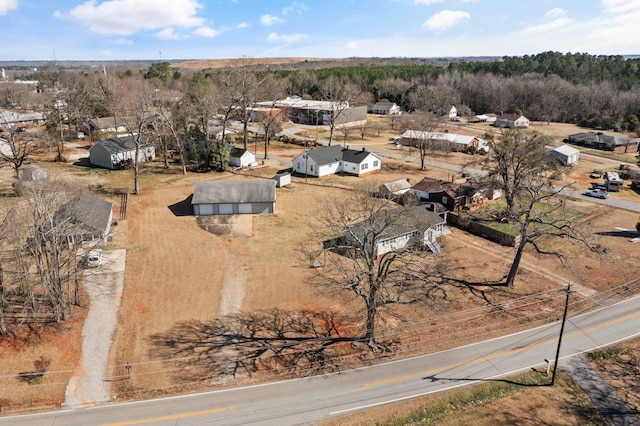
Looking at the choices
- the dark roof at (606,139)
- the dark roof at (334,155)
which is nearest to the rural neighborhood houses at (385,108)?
the dark roof at (606,139)

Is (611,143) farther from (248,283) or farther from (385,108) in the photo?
(248,283)

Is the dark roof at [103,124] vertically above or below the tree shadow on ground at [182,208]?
above

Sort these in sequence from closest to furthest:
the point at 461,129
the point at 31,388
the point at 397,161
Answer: the point at 31,388 < the point at 397,161 < the point at 461,129

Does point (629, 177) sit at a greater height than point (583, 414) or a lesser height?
greater

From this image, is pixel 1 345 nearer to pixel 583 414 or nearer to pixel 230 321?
pixel 230 321

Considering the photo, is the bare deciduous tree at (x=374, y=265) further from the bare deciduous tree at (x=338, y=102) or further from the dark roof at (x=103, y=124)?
the dark roof at (x=103, y=124)

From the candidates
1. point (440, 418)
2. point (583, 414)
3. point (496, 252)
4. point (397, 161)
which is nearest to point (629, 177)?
point (397, 161)

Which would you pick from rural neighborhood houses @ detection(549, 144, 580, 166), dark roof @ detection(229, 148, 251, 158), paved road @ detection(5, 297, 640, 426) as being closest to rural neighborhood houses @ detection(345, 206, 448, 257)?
paved road @ detection(5, 297, 640, 426)
